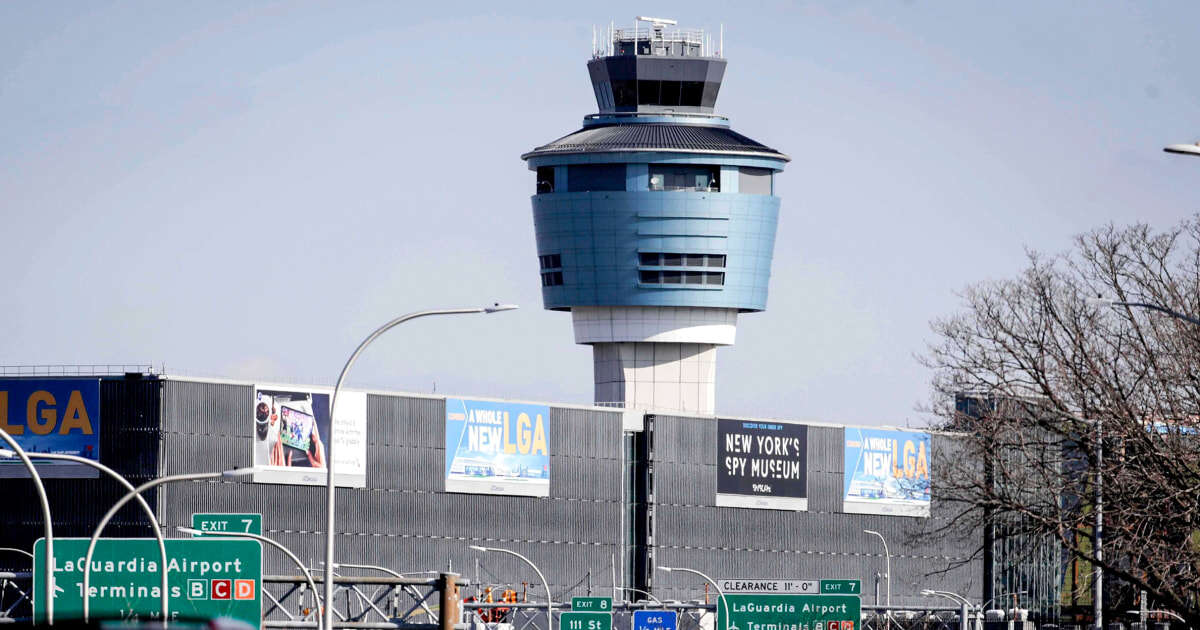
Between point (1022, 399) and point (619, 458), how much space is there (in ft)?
254

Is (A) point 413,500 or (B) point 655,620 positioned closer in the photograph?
(B) point 655,620

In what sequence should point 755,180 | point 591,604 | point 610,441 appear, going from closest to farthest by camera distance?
point 591,604 → point 610,441 → point 755,180

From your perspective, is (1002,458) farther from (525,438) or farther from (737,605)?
(525,438)

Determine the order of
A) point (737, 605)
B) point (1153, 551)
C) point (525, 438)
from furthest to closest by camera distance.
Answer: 1. point (525, 438)
2. point (737, 605)
3. point (1153, 551)

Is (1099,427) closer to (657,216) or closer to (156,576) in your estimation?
(156,576)

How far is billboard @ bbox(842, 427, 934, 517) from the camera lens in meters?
138

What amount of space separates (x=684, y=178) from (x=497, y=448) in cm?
2730

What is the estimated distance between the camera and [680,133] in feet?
455

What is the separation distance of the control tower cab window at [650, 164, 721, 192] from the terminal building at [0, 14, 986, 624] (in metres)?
0.15

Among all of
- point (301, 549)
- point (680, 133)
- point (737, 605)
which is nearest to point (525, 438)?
point (301, 549)

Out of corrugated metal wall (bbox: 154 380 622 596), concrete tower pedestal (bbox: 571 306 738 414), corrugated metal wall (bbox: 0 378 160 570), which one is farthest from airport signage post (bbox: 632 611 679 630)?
concrete tower pedestal (bbox: 571 306 738 414)

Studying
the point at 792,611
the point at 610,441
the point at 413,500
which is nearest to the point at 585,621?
the point at 792,611

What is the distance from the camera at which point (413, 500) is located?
115 meters

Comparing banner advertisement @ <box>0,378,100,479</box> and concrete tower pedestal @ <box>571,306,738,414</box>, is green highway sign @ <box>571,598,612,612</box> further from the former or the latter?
concrete tower pedestal @ <box>571,306,738,414</box>
